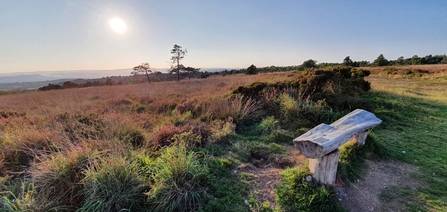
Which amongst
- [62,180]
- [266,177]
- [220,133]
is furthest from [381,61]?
[62,180]

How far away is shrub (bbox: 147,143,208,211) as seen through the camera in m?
2.04

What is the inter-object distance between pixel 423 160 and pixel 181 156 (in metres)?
3.77

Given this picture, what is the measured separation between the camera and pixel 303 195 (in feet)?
7.03

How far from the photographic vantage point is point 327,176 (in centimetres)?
228

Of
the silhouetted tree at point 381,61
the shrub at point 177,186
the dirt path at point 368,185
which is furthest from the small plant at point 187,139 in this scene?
the silhouetted tree at point 381,61

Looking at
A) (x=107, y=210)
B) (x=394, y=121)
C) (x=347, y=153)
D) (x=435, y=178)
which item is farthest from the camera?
(x=394, y=121)

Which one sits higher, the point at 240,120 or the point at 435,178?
the point at 240,120

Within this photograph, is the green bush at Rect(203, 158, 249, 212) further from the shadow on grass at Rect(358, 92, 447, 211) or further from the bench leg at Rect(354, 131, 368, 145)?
the bench leg at Rect(354, 131, 368, 145)

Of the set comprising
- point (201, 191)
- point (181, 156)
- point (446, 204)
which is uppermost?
point (181, 156)

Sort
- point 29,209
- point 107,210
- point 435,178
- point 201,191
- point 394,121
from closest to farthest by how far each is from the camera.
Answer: point 29,209 < point 107,210 < point 201,191 < point 435,178 < point 394,121

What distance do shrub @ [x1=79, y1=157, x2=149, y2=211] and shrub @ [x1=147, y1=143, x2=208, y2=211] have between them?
0.16 m

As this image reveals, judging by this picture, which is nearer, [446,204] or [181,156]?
[446,204]

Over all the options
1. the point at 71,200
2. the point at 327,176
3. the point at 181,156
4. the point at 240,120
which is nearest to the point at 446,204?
the point at 327,176

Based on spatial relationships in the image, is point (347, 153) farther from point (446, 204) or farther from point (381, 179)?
point (446, 204)
